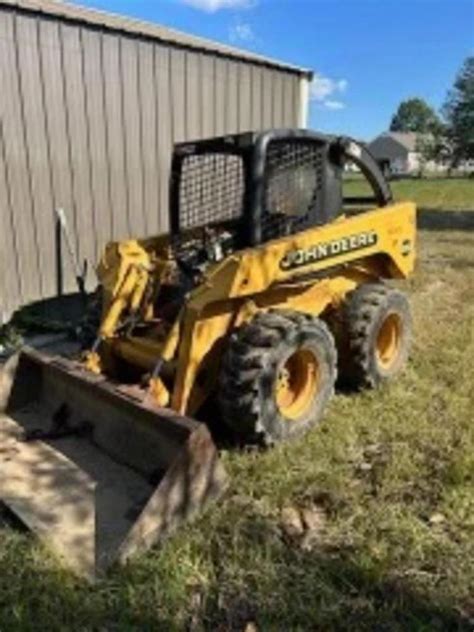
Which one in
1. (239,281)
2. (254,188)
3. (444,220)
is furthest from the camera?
(444,220)

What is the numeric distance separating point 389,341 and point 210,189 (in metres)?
1.85

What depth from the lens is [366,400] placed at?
18.6 feet

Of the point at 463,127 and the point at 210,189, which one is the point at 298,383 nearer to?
the point at 210,189

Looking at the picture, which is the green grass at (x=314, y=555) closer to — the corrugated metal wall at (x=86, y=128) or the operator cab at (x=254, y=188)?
the operator cab at (x=254, y=188)

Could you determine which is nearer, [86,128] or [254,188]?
[254,188]

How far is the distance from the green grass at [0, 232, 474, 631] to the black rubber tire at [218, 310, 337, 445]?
0.16 metres

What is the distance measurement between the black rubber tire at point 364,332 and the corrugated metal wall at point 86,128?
3.47 m

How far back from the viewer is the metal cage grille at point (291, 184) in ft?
16.8

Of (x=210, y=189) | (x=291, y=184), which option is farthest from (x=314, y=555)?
(x=210, y=189)

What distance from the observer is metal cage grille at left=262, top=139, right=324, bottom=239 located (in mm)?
5117

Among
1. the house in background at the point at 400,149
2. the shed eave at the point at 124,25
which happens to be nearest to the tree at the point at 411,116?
the house in background at the point at 400,149

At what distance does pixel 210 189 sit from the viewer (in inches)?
230

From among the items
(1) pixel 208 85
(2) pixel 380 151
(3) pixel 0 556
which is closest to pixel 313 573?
(3) pixel 0 556

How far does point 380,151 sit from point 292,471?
329ft
